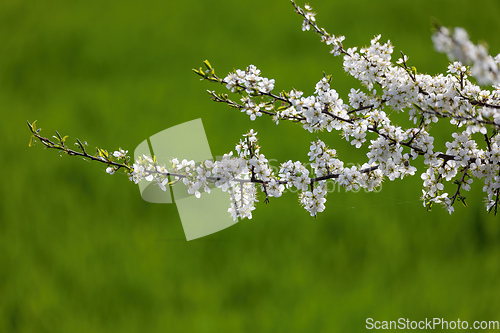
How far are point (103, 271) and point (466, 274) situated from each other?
2.16 m

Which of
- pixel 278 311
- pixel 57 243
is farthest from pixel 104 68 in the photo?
pixel 278 311

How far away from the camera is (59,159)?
2.43 metres

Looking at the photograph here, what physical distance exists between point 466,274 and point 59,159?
2.57 metres

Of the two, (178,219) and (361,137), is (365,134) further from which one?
(178,219)

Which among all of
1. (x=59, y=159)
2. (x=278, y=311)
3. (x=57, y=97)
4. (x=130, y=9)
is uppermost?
(x=130, y=9)

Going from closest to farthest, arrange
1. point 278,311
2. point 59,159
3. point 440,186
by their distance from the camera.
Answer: point 440,186 → point 278,311 → point 59,159

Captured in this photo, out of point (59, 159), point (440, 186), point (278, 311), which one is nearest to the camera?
point (440, 186)

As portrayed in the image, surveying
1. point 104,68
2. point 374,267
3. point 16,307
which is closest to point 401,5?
point 374,267

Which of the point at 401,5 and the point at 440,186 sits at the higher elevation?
the point at 401,5

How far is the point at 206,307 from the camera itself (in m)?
2.25

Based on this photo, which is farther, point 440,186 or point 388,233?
point 388,233

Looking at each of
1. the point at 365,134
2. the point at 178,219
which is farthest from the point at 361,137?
the point at 178,219

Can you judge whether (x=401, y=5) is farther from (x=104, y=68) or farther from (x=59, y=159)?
(x=59, y=159)

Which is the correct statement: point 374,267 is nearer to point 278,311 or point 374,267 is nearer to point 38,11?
point 278,311
